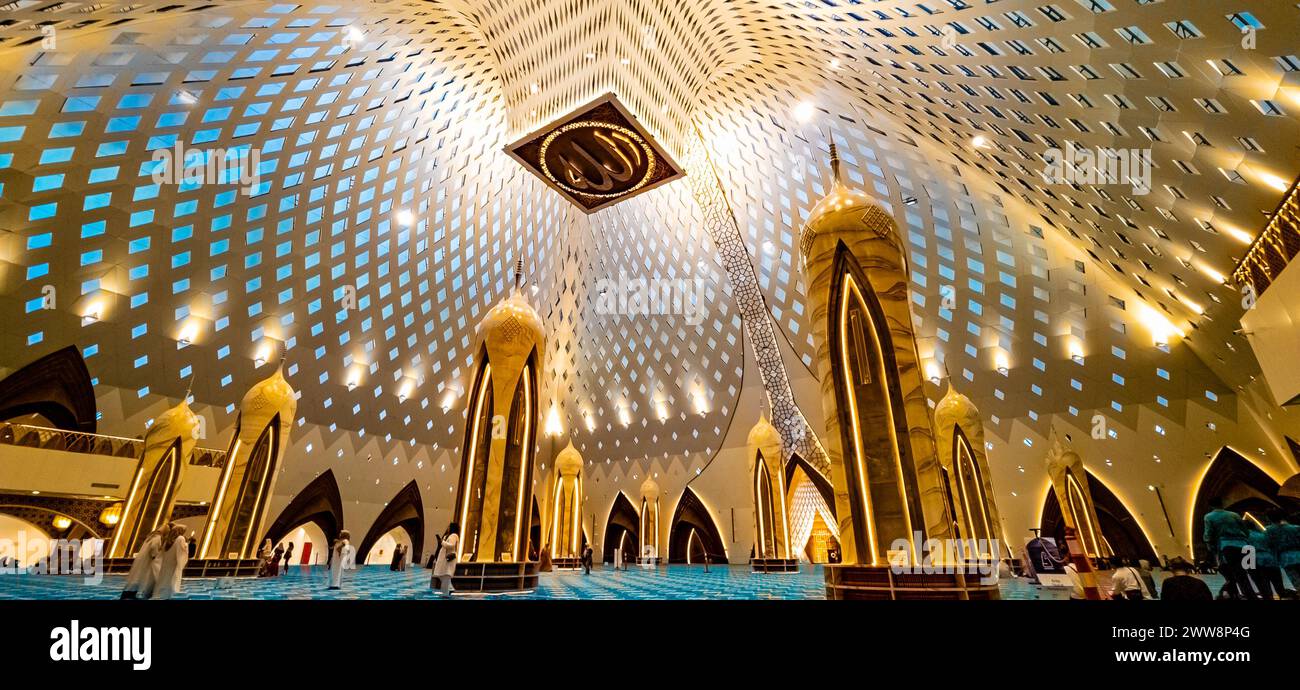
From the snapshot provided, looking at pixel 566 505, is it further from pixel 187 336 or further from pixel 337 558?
pixel 187 336

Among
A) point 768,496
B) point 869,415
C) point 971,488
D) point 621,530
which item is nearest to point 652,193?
point 768,496

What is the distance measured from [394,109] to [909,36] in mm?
19200

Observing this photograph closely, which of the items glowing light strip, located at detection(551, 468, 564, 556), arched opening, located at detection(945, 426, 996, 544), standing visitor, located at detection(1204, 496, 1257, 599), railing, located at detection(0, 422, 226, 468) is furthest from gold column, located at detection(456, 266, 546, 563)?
arched opening, located at detection(945, 426, 996, 544)

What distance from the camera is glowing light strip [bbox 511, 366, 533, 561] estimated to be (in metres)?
10.7

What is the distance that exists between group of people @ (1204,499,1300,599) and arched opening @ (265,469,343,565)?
31925 mm

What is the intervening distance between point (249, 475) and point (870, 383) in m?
16.8

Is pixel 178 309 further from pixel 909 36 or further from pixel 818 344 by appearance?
pixel 909 36

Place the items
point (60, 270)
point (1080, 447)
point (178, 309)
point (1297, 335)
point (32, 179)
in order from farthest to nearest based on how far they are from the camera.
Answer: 1. point (1080, 447)
2. point (178, 309)
3. point (60, 270)
4. point (32, 179)
5. point (1297, 335)

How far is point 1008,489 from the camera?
2291 cm

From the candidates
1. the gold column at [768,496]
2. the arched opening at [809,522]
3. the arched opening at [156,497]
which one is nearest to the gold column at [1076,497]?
the gold column at [768,496]

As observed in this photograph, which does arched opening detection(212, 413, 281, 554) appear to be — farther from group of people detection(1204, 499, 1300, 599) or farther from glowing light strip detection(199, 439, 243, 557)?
group of people detection(1204, 499, 1300, 599)

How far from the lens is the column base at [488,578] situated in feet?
31.9

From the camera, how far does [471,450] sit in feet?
36.0

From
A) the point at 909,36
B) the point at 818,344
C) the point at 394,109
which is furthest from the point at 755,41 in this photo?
the point at 818,344
